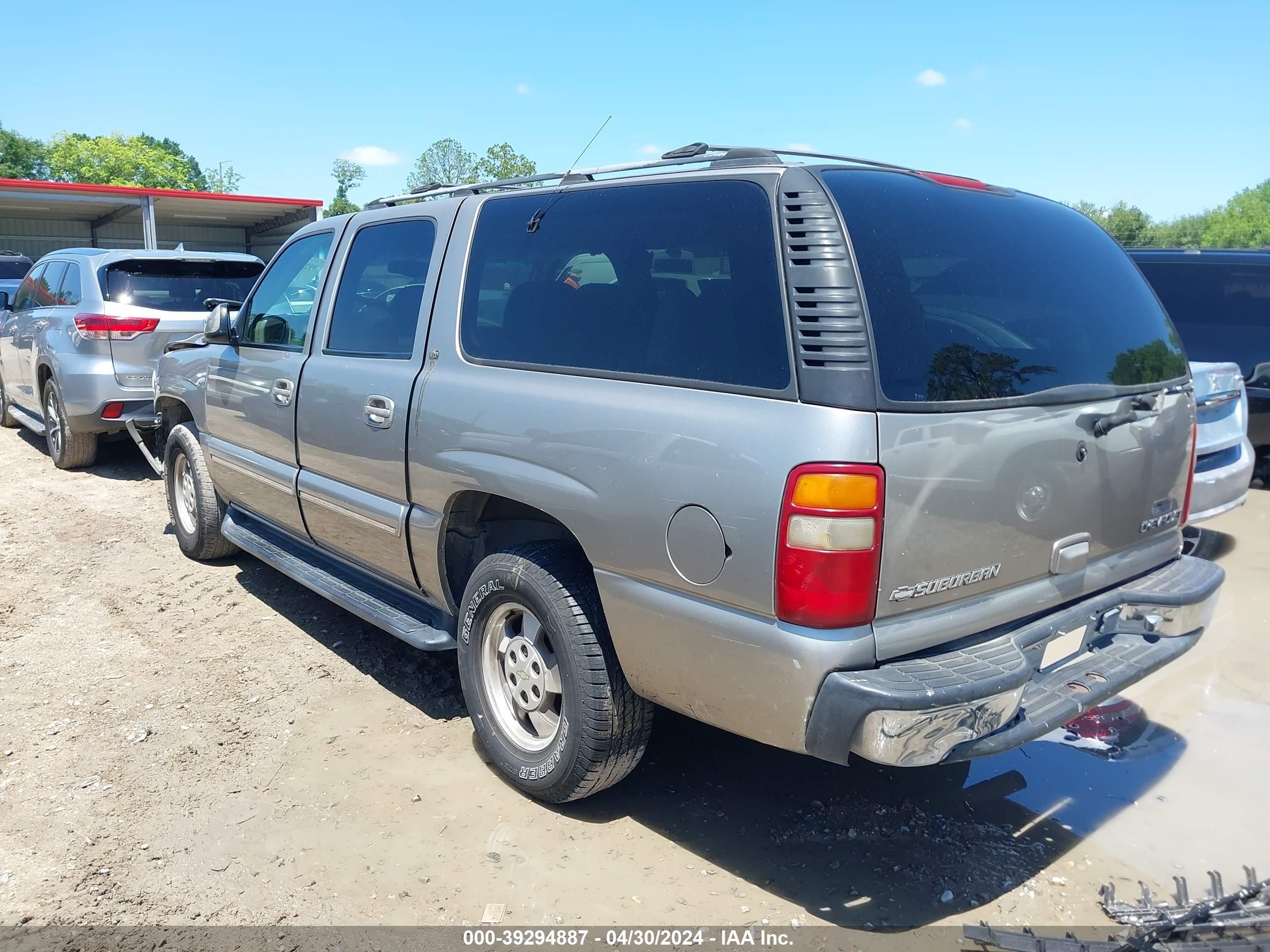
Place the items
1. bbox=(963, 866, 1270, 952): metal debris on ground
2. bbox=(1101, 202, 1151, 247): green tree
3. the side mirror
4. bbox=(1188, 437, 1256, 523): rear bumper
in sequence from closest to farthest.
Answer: bbox=(963, 866, 1270, 952): metal debris on ground
the side mirror
bbox=(1188, 437, 1256, 523): rear bumper
bbox=(1101, 202, 1151, 247): green tree

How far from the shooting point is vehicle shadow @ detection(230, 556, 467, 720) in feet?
13.8

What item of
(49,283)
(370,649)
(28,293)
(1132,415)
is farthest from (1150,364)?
(28,293)

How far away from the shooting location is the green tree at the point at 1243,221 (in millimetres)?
50438

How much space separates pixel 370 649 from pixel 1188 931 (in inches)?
142

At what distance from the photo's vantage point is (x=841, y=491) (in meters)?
2.35

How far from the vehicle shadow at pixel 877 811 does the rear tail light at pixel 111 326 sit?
535 centimetres

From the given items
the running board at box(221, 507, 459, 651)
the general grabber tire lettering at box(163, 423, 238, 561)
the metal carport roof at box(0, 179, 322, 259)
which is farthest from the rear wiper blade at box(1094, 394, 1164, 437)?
the metal carport roof at box(0, 179, 322, 259)

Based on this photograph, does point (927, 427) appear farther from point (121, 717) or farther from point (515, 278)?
point (121, 717)

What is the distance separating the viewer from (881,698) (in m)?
2.33

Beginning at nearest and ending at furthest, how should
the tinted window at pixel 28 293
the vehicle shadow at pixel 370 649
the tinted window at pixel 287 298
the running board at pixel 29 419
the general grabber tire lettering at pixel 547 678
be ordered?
the general grabber tire lettering at pixel 547 678, the vehicle shadow at pixel 370 649, the tinted window at pixel 287 298, the running board at pixel 29 419, the tinted window at pixel 28 293

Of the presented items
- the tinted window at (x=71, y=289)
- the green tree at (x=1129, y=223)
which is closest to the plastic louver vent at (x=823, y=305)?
the tinted window at (x=71, y=289)

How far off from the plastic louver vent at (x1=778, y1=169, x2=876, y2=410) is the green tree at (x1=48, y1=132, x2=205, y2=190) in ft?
242

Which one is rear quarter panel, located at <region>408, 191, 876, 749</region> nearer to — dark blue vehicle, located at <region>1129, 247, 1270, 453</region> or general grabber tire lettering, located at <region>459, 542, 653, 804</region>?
general grabber tire lettering, located at <region>459, 542, 653, 804</region>

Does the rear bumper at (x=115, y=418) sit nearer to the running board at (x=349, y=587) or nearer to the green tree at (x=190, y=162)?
the running board at (x=349, y=587)
